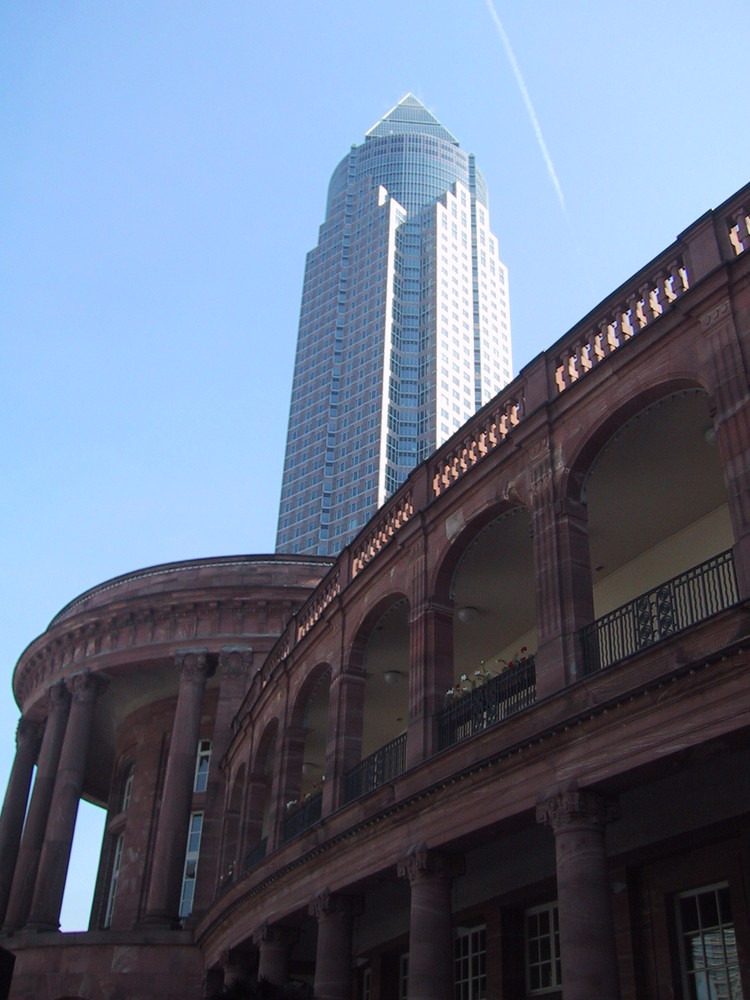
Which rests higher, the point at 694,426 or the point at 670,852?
the point at 694,426

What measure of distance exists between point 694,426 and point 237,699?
21.9m

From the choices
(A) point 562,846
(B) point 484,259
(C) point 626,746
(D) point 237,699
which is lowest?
(A) point 562,846

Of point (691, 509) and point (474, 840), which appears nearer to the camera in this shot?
point (474, 840)

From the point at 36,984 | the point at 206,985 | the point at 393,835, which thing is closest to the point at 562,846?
the point at 393,835

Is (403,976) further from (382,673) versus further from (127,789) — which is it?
(127,789)

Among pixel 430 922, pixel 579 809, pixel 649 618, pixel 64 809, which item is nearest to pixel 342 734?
pixel 430 922

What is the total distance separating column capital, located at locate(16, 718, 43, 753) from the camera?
40156 millimetres

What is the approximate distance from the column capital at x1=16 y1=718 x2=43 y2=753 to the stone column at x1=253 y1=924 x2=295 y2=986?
22.6 meters

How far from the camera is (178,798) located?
31250 mm

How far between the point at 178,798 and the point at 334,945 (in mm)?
15009

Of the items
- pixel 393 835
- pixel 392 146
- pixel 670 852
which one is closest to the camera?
pixel 670 852

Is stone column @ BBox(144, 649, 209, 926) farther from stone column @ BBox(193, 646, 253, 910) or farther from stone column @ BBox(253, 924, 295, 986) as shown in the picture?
stone column @ BBox(253, 924, 295, 986)

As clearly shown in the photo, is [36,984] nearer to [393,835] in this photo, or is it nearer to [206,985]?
[206,985]

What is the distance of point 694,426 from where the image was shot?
14.7 meters
